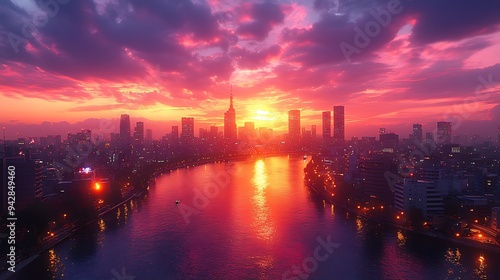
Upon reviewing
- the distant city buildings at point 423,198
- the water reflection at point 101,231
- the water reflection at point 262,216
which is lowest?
the water reflection at point 101,231

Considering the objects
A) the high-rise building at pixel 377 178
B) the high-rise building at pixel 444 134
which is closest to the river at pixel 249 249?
the high-rise building at pixel 377 178

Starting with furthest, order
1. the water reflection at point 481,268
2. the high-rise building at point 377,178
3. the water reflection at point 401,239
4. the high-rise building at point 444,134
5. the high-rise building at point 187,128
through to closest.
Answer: the high-rise building at point 187,128, the high-rise building at point 444,134, the high-rise building at point 377,178, the water reflection at point 401,239, the water reflection at point 481,268

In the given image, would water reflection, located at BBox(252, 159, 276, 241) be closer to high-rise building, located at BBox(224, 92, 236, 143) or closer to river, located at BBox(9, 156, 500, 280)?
river, located at BBox(9, 156, 500, 280)

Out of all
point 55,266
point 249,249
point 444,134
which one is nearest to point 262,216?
point 249,249

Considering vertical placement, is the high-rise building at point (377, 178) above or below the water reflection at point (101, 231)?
above

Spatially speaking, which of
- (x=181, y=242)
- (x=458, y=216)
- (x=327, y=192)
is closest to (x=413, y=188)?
(x=458, y=216)

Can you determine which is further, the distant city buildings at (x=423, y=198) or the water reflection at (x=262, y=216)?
the distant city buildings at (x=423, y=198)


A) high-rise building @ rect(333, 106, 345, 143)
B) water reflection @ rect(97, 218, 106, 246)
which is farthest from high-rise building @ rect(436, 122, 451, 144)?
water reflection @ rect(97, 218, 106, 246)

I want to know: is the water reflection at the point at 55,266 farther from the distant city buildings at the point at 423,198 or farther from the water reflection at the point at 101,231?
the distant city buildings at the point at 423,198

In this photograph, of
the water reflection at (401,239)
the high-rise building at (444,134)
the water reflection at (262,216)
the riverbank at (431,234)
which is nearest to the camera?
the riverbank at (431,234)
